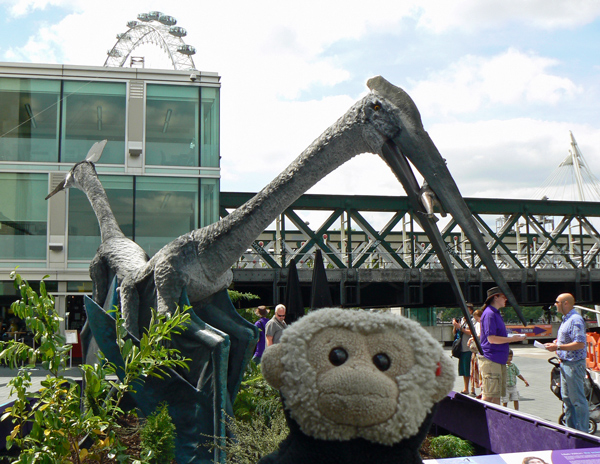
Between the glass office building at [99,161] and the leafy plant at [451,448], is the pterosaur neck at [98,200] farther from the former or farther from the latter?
the glass office building at [99,161]

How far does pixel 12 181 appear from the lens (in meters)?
16.8

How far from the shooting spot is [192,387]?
4.25 meters

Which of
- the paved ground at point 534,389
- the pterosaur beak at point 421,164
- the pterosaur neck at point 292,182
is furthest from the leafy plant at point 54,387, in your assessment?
the paved ground at point 534,389

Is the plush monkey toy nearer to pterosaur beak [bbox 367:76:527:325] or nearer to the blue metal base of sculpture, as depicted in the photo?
pterosaur beak [bbox 367:76:527:325]

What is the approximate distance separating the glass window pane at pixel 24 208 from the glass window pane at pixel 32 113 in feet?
2.73

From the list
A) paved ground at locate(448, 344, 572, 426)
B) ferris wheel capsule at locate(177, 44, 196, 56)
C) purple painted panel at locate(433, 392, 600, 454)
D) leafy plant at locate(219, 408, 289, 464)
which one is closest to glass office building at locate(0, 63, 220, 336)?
ferris wheel capsule at locate(177, 44, 196, 56)

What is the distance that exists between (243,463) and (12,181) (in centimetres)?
1579

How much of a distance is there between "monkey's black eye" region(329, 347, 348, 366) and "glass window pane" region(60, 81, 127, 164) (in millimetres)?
16762

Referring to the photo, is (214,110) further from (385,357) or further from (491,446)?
(385,357)

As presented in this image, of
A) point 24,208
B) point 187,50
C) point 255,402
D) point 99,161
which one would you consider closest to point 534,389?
point 255,402

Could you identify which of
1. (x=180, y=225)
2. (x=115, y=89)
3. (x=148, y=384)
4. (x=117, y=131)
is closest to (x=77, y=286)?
(x=180, y=225)

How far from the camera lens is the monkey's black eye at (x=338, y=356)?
5.43 ft

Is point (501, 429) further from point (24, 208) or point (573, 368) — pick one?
point (24, 208)

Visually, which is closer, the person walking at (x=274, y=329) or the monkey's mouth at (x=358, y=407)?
the monkey's mouth at (x=358, y=407)
